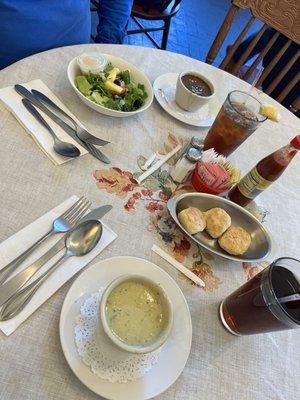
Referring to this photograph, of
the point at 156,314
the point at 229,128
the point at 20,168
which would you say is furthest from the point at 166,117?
the point at 156,314

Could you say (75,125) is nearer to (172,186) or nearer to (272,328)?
A: (172,186)

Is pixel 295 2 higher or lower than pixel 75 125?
higher

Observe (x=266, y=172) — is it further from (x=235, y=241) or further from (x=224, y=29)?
(x=224, y=29)

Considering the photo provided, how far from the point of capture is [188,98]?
89cm

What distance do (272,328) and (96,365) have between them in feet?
0.89

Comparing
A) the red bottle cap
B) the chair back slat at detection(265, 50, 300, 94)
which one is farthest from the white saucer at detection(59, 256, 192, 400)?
the chair back slat at detection(265, 50, 300, 94)

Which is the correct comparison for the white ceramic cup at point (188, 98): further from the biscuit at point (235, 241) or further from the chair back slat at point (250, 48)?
the chair back slat at point (250, 48)

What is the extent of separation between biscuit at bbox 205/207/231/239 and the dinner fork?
0.24 metres

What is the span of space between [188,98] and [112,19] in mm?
599

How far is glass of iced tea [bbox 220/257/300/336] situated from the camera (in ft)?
1.66

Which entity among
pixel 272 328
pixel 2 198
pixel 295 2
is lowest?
pixel 2 198

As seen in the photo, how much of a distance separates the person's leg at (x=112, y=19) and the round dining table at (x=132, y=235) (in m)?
0.33

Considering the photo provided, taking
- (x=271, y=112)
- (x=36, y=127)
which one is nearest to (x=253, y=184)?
(x=271, y=112)

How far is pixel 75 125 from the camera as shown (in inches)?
30.3
